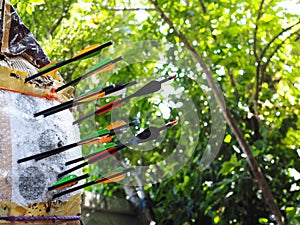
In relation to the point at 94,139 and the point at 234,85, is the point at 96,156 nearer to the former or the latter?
the point at 94,139

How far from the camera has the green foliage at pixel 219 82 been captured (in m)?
2.04

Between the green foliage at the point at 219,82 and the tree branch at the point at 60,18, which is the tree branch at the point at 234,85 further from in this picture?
the tree branch at the point at 60,18

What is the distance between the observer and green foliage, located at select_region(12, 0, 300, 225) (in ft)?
6.68

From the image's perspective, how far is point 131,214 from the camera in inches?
101

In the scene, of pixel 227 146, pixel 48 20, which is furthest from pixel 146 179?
pixel 48 20

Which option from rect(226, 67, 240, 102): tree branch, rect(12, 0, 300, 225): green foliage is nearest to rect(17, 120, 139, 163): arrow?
rect(12, 0, 300, 225): green foliage

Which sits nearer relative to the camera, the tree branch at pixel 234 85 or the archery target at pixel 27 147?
the archery target at pixel 27 147

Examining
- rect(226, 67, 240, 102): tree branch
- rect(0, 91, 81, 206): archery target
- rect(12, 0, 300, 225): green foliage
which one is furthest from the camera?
rect(226, 67, 240, 102): tree branch

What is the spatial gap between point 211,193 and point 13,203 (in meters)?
1.66

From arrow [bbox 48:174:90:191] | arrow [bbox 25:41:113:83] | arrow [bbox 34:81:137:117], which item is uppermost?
arrow [bbox 25:41:113:83]

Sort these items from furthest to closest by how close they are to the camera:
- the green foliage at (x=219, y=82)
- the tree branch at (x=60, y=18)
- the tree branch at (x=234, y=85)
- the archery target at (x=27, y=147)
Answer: the tree branch at (x=234, y=85) → the tree branch at (x=60, y=18) → the green foliage at (x=219, y=82) → the archery target at (x=27, y=147)

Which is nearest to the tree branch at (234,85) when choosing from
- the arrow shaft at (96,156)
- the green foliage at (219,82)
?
the green foliage at (219,82)

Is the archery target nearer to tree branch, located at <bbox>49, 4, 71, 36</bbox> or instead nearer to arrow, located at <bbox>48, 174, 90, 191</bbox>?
arrow, located at <bbox>48, 174, 90, 191</bbox>

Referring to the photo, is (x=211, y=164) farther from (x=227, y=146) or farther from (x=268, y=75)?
(x=268, y=75)
